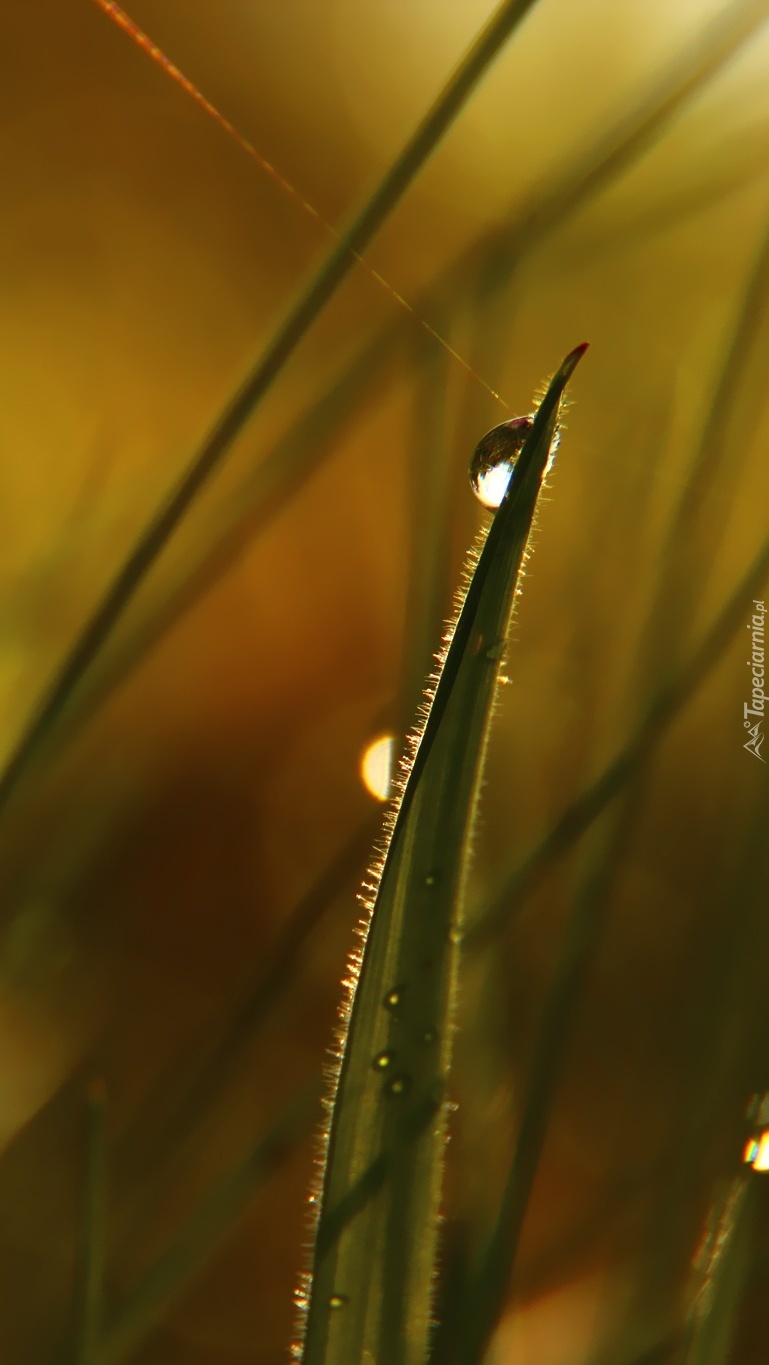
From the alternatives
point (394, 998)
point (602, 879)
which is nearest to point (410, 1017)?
point (394, 998)

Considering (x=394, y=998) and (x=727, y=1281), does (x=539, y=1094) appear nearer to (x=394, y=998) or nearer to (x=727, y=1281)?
(x=727, y=1281)

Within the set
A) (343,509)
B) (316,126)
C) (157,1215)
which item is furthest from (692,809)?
(316,126)

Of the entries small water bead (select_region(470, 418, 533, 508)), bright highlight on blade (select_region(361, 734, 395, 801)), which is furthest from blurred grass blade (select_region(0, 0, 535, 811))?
bright highlight on blade (select_region(361, 734, 395, 801))

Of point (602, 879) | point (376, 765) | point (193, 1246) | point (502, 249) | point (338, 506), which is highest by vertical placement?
point (502, 249)

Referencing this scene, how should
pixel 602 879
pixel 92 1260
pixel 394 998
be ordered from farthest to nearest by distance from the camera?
pixel 602 879 → pixel 92 1260 → pixel 394 998

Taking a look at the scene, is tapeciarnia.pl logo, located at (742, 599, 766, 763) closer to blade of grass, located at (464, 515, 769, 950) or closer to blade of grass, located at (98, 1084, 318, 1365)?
blade of grass, located at (464, 515, 769, 950)

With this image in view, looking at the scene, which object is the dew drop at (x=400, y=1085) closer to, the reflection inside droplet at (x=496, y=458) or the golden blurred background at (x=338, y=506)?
the reflection inside droplet at (x=496, y=458)

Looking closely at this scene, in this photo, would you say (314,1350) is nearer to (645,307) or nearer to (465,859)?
(465,859)

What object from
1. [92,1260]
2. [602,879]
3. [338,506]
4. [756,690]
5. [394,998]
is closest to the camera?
[394,998]
